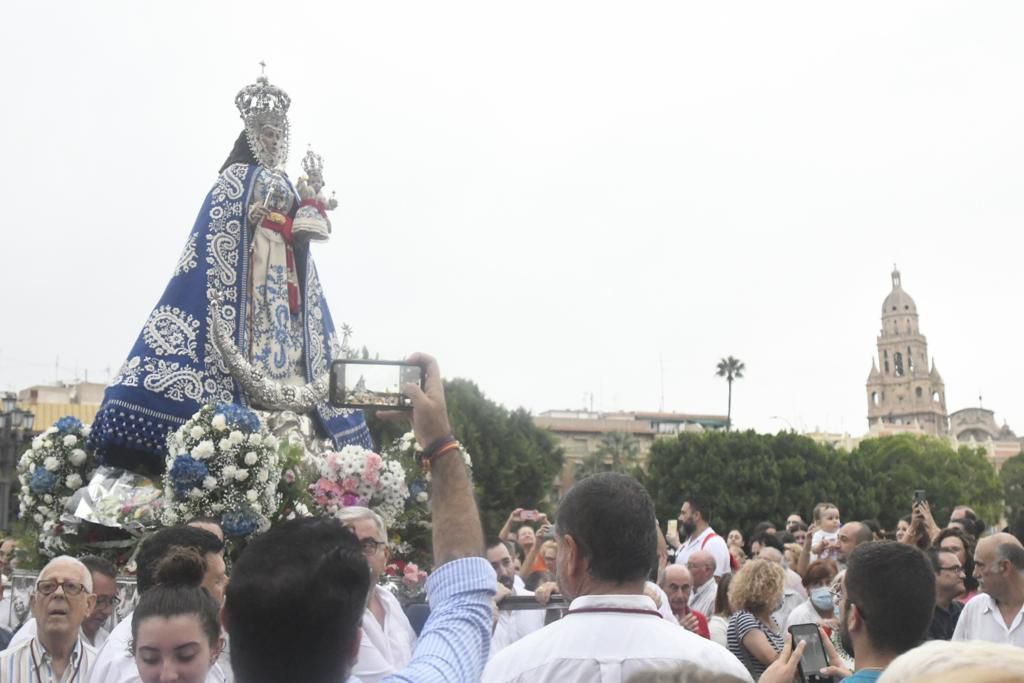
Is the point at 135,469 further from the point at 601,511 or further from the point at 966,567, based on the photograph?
the point at 601,511

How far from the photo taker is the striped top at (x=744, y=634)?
598cm

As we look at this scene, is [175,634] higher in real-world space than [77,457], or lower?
lower

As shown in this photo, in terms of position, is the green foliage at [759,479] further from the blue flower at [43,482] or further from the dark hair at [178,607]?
the dark hair at [178,607]

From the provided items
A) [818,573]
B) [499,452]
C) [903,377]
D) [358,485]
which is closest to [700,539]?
[818,573]

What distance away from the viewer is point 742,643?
19.9ft

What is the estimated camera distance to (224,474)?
816 cm

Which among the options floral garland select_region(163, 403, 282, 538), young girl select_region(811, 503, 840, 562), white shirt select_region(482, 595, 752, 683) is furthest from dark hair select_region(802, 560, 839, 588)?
white shirt select_region(482, 595, 752, 683)

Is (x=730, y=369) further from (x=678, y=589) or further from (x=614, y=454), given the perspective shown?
(x=678, y=589)

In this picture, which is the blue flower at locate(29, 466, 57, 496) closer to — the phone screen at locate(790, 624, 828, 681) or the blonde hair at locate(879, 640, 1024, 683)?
the phone screen at locate(790, 624, 828, 681)

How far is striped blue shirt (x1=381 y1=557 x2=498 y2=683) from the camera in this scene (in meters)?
2.48

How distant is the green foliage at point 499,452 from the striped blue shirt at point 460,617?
120ft

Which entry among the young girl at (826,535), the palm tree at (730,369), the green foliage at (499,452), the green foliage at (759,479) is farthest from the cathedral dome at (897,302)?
the young girl at (826,535)

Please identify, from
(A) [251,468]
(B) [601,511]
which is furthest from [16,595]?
(B) [601,511]

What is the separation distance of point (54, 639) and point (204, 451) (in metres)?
3.22
